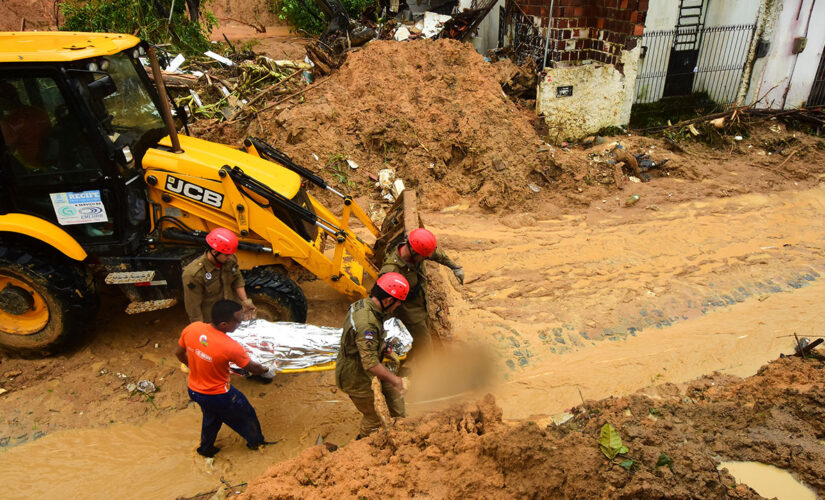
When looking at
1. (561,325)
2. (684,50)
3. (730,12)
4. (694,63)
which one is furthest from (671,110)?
(561,325)

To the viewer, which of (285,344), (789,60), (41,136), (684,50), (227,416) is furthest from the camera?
(684,50)

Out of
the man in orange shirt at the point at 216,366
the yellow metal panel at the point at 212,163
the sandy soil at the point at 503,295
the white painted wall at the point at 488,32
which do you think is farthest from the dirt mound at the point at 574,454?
the white painted wall at the point at 488,32

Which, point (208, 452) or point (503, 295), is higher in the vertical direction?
point (503, 295)

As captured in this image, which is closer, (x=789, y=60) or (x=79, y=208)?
(x=79, y=208)

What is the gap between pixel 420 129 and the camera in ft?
29.6

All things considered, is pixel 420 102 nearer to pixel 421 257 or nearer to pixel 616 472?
pixel 421 257

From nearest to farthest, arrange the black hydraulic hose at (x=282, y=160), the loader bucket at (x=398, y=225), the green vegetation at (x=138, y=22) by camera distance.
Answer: the loader bucket at (x=398, y=225) < the black hydraulic hose at (x=282, y=160) < the green vegetation at (x=138, y=22)

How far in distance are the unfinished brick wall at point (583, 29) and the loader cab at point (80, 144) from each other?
314 inches

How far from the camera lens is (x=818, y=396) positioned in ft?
11.7

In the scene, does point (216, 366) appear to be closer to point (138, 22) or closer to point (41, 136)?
point (41, 136)

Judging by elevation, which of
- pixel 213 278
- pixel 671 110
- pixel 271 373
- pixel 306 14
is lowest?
A: pixel 271 373

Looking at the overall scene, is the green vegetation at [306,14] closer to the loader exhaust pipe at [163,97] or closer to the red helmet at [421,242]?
the loader exhaust pipe at [163,97]

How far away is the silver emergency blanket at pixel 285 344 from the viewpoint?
494 cm

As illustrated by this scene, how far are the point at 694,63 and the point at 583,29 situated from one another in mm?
3241
